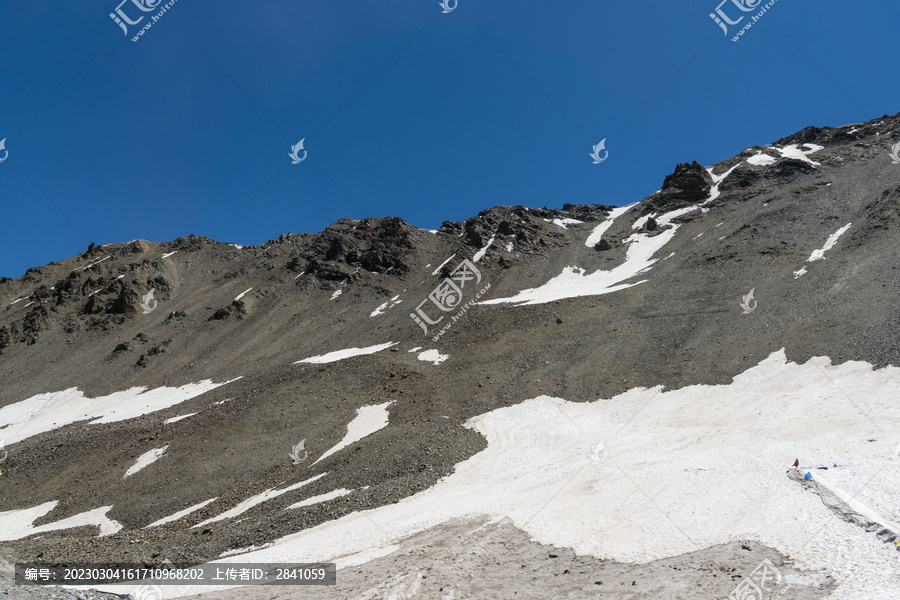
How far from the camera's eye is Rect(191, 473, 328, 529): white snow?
991 inches

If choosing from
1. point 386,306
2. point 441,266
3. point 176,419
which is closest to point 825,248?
point 386,306

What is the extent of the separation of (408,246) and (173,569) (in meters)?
79.8

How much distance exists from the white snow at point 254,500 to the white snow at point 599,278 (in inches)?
1355

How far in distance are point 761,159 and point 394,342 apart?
3224 inches

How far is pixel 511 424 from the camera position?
3184 centimetres

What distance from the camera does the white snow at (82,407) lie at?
50812 millimetres

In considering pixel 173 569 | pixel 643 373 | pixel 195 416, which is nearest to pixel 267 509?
pixel 173 569

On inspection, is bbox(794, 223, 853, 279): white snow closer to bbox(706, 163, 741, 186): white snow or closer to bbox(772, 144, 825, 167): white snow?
bbox(772, 144, 825, 167): white snow

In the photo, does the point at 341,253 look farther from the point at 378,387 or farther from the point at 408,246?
the point at 378,387

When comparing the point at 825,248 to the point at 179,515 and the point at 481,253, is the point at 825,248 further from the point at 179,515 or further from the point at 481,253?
the point at 179,515

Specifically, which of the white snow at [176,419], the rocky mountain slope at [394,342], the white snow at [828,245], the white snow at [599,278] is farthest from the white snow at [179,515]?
the white snow at [828,245]

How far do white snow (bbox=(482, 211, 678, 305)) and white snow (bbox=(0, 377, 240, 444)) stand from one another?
38832mm

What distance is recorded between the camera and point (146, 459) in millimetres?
35375

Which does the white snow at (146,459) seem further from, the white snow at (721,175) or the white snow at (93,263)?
the white snow at (721,175)
